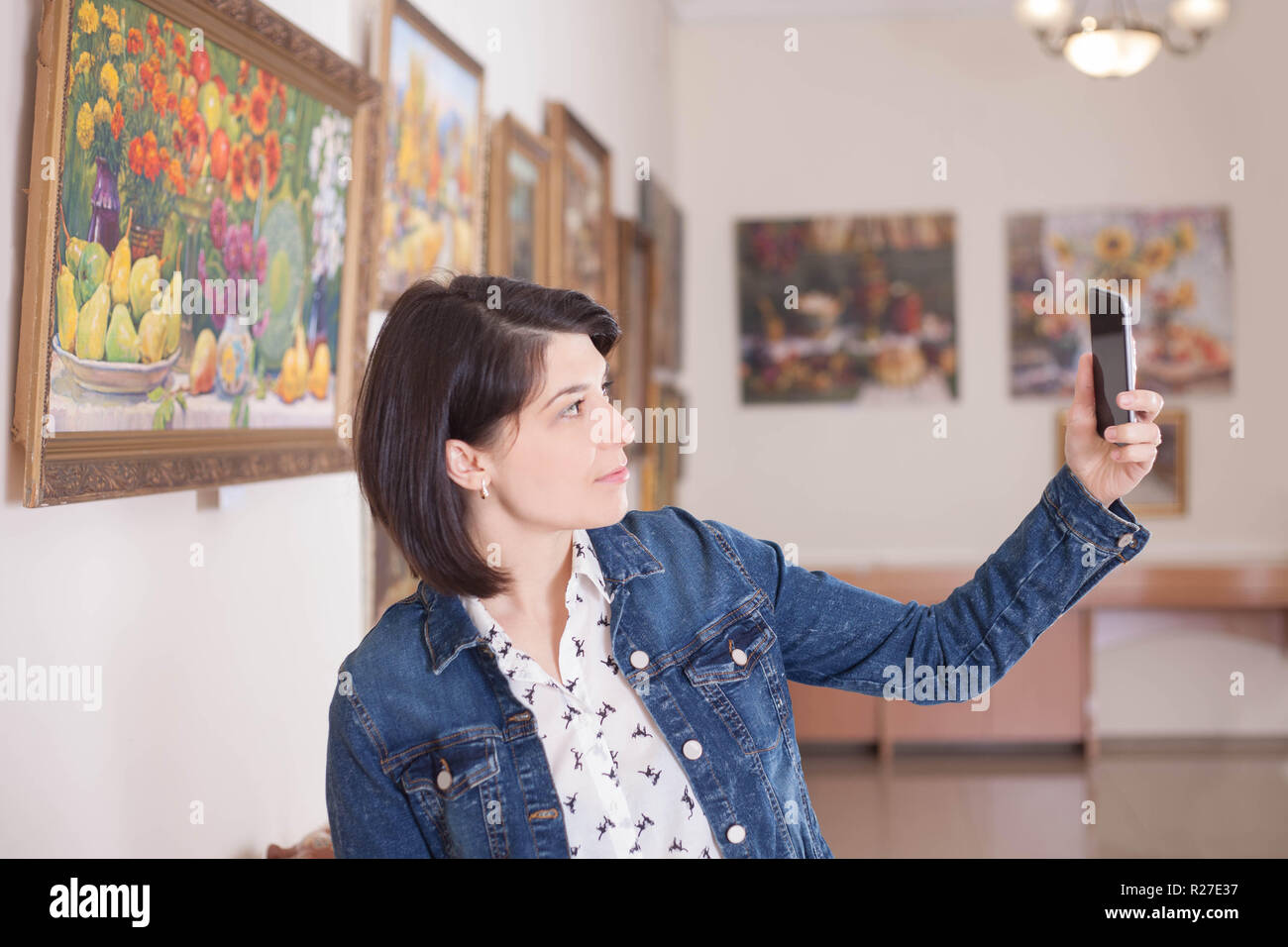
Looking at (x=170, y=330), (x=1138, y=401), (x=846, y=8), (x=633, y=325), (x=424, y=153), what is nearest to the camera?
(x=1138, y=401)

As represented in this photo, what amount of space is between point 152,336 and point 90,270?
0.62 ft

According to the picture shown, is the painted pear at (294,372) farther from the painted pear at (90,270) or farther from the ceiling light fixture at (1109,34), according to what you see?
the ceiling light fixture at (1109,34)

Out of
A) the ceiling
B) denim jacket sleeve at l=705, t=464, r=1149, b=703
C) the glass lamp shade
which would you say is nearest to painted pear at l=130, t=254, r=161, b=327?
denim jacket sleeve at l=705, t=464, r=1149, b=703

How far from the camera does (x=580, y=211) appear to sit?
482cm

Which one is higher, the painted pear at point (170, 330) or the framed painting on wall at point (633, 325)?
the framed painting on wall at point (633, 325)

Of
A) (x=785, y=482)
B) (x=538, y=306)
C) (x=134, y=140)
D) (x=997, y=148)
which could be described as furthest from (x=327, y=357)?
(x=997, y=148)

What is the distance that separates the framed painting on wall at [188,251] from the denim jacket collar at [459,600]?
0.50 m

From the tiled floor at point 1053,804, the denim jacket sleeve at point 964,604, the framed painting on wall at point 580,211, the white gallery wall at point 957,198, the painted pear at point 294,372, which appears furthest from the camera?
the white gallery wall at point 957,198

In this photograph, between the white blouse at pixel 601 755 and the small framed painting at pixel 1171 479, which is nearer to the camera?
the white blouse at pixel 601 755

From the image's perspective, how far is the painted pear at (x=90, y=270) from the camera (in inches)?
66.0

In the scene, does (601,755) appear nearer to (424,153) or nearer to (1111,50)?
(424,153)

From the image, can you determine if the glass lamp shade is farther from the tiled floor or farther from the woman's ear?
the woman's ear

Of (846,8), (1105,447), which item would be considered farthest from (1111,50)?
(1105,447)

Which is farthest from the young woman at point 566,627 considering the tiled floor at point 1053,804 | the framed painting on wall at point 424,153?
the tiled floor at point 1053,804
